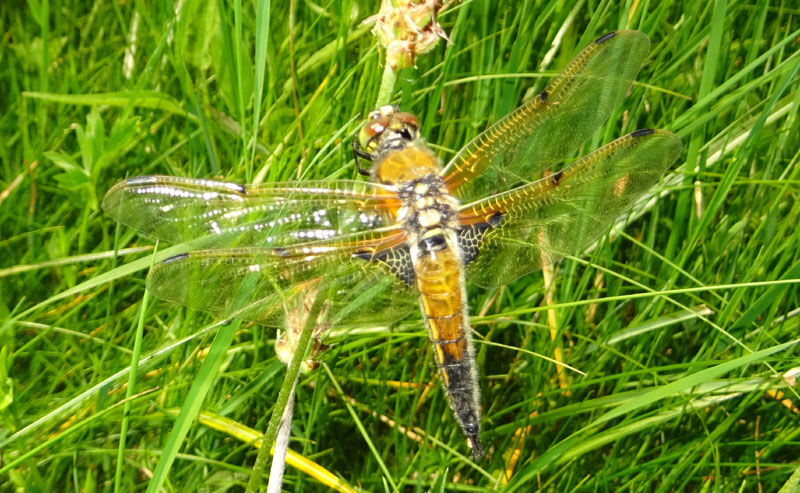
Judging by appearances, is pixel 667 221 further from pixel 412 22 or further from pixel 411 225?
pixel 412 22

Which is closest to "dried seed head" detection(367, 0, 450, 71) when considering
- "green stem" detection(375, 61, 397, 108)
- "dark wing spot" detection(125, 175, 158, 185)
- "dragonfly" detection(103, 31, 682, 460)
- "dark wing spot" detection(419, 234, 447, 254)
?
"green stem" detection(375, 61, 397, 108)

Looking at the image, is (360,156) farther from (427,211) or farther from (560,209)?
(560,209)

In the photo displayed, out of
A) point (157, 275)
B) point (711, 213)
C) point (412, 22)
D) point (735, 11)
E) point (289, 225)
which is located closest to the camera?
point (412, 22)

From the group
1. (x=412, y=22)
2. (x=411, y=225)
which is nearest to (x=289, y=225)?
(x=411, y=225)

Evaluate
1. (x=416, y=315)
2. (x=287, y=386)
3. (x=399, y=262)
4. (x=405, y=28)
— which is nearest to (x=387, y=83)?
(x=405, y=28)

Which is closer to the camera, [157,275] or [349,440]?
[157,275]

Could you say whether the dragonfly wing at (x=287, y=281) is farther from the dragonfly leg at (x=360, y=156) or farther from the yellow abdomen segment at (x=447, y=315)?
the dragonfly leg at (x=360, y=156)
